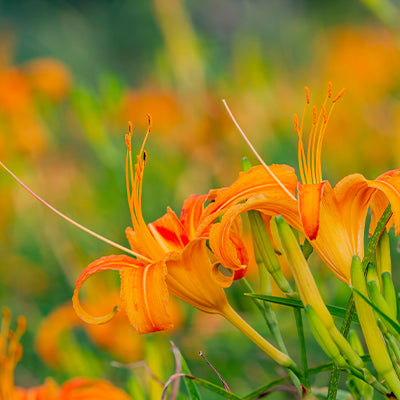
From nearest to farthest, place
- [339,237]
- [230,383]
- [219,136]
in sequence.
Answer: [339,237], [230,383], [219,136]

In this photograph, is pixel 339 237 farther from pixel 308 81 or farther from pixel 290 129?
pixel 308 81

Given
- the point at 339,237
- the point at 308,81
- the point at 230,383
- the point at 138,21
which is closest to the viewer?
the point at 339,237

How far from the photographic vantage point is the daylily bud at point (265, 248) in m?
0.58

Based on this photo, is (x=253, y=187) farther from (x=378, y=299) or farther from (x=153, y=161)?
(x=153, y=161)

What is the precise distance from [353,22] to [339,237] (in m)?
6.32

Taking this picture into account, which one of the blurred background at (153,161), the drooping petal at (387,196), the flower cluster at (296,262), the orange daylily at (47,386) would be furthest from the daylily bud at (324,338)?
the blurred background at (153,161)

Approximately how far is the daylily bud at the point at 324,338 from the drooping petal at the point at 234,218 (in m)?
0.08

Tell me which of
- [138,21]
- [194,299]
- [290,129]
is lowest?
[138,21]

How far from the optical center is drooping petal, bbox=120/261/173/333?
56cm

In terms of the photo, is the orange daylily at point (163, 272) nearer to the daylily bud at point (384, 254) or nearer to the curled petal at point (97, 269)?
the curled petal at point (97, 269)

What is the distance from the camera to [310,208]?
1.70 ft

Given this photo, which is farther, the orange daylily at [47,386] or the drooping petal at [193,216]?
the orange daylily at [47,386]

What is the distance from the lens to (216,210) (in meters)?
0.58

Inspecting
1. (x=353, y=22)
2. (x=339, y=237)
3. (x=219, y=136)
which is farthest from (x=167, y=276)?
(x=353, y=22)
